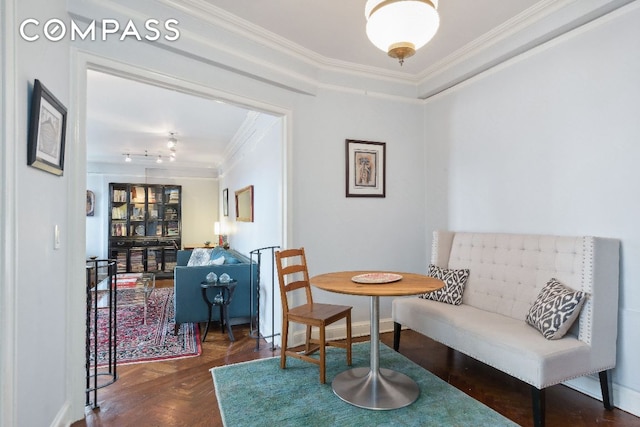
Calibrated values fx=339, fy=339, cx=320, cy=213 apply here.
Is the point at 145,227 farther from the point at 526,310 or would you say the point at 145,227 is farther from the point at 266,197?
the point at 526,310

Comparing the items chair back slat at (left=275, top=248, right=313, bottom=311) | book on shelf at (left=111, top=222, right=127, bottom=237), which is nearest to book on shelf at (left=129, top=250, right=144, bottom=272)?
book on shelf at (left=111, top=222, right=127, bottom=237)

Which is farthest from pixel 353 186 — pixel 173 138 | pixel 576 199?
pixel 173 138

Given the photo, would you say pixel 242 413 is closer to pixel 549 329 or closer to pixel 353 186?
pixel 549 329

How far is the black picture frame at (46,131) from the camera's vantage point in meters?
1.47

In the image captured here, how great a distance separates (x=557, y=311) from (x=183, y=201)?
306 inches

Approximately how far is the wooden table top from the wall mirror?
247 cm

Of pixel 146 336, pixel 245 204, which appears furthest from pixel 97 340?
pixel 245 204

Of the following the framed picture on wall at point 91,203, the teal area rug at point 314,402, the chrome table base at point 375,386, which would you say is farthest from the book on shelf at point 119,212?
the chrome table base at point 375,386

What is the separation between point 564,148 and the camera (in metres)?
2.46

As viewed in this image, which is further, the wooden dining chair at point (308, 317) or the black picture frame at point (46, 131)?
the wooden dining chair at point (308, 317)

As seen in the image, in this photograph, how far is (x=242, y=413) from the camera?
204 centimetres

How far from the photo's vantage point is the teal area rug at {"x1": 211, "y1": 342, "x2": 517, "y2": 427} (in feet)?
6.40

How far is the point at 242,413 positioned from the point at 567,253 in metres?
2.35

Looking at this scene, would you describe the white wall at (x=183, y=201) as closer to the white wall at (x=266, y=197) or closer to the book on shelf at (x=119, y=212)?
the book on shelf at (x=119, y=212)
